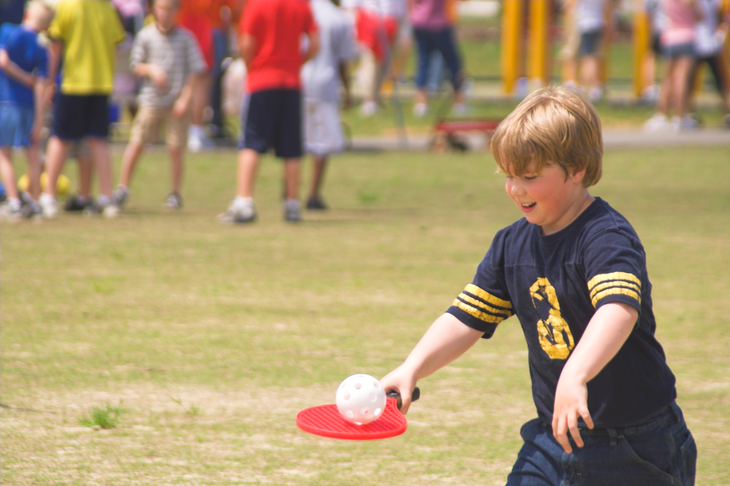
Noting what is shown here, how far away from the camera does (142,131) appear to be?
834 centimetres

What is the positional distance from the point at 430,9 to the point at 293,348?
37.7 ft

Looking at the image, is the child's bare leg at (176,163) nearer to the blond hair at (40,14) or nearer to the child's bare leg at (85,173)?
the child's bare leg at (85,173)

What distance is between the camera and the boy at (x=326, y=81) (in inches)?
344

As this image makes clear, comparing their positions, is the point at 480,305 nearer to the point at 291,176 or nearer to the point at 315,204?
the point at 291,176

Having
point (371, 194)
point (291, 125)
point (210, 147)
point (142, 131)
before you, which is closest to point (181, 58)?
point (142, 131)

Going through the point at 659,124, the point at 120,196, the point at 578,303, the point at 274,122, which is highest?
the point at 578,303

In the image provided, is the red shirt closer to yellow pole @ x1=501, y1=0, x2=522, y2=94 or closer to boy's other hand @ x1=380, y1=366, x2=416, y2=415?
boy's other hand @ x1=380, y1=366, x2=416, y2=415

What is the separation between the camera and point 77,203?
8.30 m

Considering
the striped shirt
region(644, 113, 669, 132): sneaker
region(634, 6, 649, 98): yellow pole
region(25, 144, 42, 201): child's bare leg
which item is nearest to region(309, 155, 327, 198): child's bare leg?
the striped shirt

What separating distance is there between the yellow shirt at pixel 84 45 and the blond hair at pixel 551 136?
20.5ft

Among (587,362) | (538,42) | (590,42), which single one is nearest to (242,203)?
(587,362)

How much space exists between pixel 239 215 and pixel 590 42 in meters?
10.3

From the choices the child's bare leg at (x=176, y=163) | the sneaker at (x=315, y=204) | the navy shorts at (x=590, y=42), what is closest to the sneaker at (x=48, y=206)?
the child's bare leg at (x=176, y=163)

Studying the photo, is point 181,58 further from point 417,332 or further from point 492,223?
point 417,332
